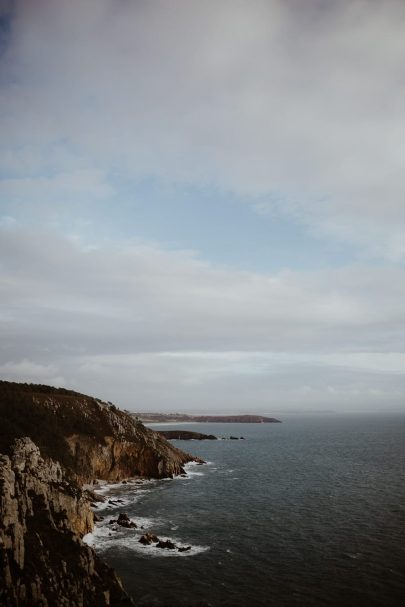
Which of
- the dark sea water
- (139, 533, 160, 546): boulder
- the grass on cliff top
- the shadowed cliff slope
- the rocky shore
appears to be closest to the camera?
the rocky shore

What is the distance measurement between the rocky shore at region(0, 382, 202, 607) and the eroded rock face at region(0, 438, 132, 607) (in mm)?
74

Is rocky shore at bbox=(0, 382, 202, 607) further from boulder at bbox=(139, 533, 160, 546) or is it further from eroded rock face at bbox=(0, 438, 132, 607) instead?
boulder at bbox=(139, 533, 160, 546)

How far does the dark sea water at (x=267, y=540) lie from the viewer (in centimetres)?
3875

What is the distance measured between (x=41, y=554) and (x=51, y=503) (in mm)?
10767

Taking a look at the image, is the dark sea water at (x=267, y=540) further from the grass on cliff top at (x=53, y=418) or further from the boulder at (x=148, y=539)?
the grass on cliff top at (x=53, y=418)

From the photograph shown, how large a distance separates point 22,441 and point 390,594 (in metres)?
43.9

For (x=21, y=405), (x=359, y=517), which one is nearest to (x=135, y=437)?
(x=21, y=405)

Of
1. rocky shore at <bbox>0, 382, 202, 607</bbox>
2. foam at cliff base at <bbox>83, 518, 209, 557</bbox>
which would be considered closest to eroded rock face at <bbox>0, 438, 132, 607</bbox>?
rocky shore at <bbox>0, 382, 202, 607</bbox>

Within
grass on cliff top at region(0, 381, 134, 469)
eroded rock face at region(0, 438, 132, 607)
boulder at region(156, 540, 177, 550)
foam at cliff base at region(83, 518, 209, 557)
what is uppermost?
grass on cliff top at region(0, 381, 134, 469)

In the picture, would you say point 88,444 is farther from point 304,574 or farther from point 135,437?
point 304,574

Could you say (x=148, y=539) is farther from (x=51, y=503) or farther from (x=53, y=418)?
(x=53, y=418)

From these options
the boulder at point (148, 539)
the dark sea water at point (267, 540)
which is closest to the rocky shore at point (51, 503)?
the dark sea water at point (267, 540)

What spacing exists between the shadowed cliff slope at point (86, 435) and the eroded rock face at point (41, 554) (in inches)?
1064

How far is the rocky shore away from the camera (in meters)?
33.3
